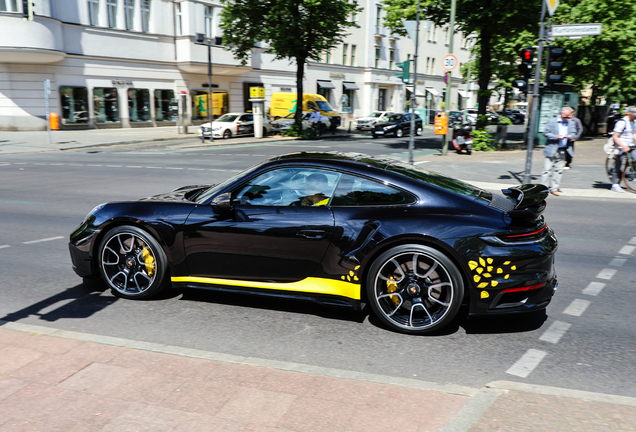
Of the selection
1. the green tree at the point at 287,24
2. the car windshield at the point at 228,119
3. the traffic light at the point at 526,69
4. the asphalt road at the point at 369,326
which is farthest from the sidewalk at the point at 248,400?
the car windshield at the point at 228,119

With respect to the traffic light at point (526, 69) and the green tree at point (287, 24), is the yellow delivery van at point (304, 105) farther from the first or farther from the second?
the traffic light at point (526, 69)

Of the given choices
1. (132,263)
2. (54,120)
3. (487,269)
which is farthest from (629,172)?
(54,120)

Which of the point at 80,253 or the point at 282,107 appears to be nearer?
the point at 80,253

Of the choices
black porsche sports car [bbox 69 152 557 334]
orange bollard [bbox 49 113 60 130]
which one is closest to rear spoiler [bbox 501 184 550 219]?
black porsche sports car [bbox 69 152 557 334]

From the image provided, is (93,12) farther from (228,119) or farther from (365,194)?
(365,194)

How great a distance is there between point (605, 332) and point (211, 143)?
25649 mm

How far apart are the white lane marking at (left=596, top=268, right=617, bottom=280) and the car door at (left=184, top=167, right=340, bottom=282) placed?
11.2 ft

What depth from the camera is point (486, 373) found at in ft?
12.6

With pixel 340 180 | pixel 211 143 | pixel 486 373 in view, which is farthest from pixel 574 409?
pixel 211 143

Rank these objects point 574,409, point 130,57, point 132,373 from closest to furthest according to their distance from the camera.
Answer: point 574,409 → point 132,373 → point 130,57

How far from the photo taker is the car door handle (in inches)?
178

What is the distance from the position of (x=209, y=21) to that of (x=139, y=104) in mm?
7794

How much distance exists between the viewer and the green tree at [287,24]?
3077 cm

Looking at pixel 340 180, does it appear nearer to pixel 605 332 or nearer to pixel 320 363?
pixel 320 363
